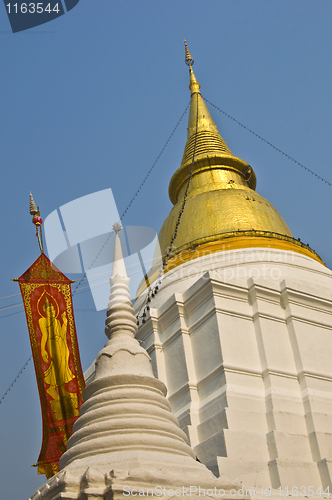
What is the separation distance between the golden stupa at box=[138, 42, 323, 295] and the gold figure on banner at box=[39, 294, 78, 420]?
5.24 m

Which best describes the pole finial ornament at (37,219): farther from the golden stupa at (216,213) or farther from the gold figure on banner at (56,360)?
the golden stupa at (216,213)

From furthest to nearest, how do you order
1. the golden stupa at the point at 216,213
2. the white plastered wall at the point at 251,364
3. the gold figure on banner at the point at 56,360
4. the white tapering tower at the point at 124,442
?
the golden stupa at the point at 216,213
the white plastered wall at the point at 251,364
the gold figure on banner at the point at 56,360
the white tapering tower at the point at 124,442

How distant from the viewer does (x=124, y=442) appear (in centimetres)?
538

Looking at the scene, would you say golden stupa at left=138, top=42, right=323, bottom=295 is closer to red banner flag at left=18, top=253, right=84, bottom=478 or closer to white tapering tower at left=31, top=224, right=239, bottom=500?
red banner flag at left=18, top=253, right=84, bottom=478

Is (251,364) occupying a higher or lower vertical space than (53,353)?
higher

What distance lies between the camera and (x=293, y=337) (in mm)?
11078

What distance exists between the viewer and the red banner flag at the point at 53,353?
8.41 m

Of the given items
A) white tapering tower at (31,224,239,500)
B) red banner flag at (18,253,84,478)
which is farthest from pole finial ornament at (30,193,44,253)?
white tapering tower at (31,224,239,500)

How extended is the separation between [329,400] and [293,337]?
1.43 m

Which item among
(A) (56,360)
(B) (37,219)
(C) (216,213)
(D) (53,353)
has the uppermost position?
(C) (216,213)

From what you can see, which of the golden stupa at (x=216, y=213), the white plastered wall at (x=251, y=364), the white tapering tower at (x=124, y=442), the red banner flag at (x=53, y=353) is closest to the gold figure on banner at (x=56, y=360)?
the red banner flag at (x=53, y=353)

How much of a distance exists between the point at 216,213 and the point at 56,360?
22.8 feet

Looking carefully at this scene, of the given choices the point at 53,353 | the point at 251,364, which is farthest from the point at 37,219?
the point at 251,364

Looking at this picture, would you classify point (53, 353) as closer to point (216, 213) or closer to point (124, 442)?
point (124, 442)
